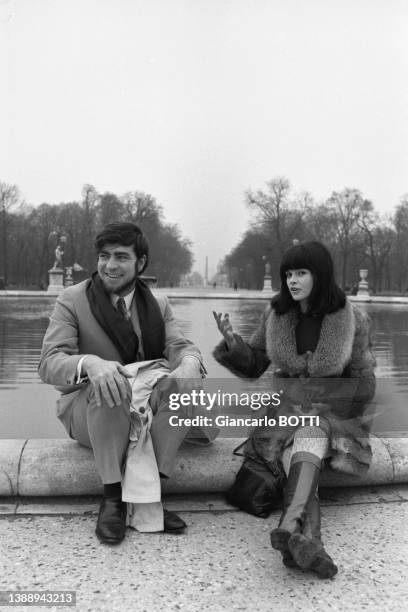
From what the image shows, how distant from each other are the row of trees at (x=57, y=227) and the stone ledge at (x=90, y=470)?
35.6m

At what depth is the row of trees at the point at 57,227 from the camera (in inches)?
1549

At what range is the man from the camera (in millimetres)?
2098

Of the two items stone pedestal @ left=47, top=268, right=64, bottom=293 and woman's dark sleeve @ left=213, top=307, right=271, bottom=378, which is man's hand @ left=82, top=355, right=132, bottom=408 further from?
stone pedestal @ left=47, top=268, right=64, bottom=293

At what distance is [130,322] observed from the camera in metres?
2.39

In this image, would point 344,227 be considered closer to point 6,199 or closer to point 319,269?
point 6,199

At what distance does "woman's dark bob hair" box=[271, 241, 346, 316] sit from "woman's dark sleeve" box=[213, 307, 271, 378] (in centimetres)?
26

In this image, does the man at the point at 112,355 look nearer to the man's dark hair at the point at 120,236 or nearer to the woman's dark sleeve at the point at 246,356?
the man's dark hair at the point at 120,236

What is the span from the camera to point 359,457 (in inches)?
90.4

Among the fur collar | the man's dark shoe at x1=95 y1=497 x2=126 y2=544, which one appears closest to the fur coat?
the fur collar

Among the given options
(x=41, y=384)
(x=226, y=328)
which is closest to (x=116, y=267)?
(x=226, y=328)

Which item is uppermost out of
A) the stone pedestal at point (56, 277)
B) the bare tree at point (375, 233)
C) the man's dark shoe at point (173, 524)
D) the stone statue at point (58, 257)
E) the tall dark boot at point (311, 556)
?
the bare tree at point (375, 233)

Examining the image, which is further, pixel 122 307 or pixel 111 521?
pixel 122 307

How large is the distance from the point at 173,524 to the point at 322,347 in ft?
2.93

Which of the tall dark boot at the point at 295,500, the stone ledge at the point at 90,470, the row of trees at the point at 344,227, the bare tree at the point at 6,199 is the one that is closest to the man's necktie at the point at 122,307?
the stone ledge at the point at 90,470
